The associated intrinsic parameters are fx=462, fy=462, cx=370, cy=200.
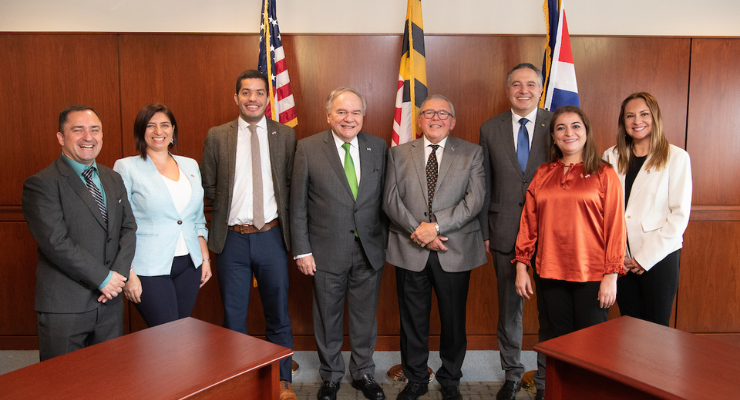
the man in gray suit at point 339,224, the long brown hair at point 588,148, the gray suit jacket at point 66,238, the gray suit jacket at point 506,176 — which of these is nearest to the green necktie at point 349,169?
the man in gray suit at point 339,224

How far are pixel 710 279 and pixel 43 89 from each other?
213 inches

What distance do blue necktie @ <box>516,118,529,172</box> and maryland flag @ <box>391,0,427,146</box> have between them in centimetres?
80

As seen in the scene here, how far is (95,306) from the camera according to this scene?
6.91 feet

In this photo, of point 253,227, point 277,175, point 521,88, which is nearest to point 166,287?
point 253,227

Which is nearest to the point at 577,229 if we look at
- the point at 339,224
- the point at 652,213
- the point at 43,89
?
the point at 652,213

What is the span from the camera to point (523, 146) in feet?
8.97

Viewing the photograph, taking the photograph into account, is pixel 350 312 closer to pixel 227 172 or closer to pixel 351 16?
pixel 227 172

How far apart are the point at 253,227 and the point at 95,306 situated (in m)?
0.88

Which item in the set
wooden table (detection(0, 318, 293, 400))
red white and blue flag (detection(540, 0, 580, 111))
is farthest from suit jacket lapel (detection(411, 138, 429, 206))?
wooden table (detection(0, 318, 293, 400))

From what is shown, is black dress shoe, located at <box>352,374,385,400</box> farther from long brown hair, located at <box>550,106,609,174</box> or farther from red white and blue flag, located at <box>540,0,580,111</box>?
red white and blue flag, located at <box>540,0,580,111</box>

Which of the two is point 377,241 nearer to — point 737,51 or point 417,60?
point 417,60

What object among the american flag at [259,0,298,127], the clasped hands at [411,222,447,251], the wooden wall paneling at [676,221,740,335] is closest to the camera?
the clasped hands at [411,222,447,251]

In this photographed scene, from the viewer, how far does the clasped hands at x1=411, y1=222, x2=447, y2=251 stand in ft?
8.34

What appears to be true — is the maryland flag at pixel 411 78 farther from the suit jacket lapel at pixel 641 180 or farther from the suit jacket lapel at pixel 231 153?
the suit jacket lapel at pixel 641 180
